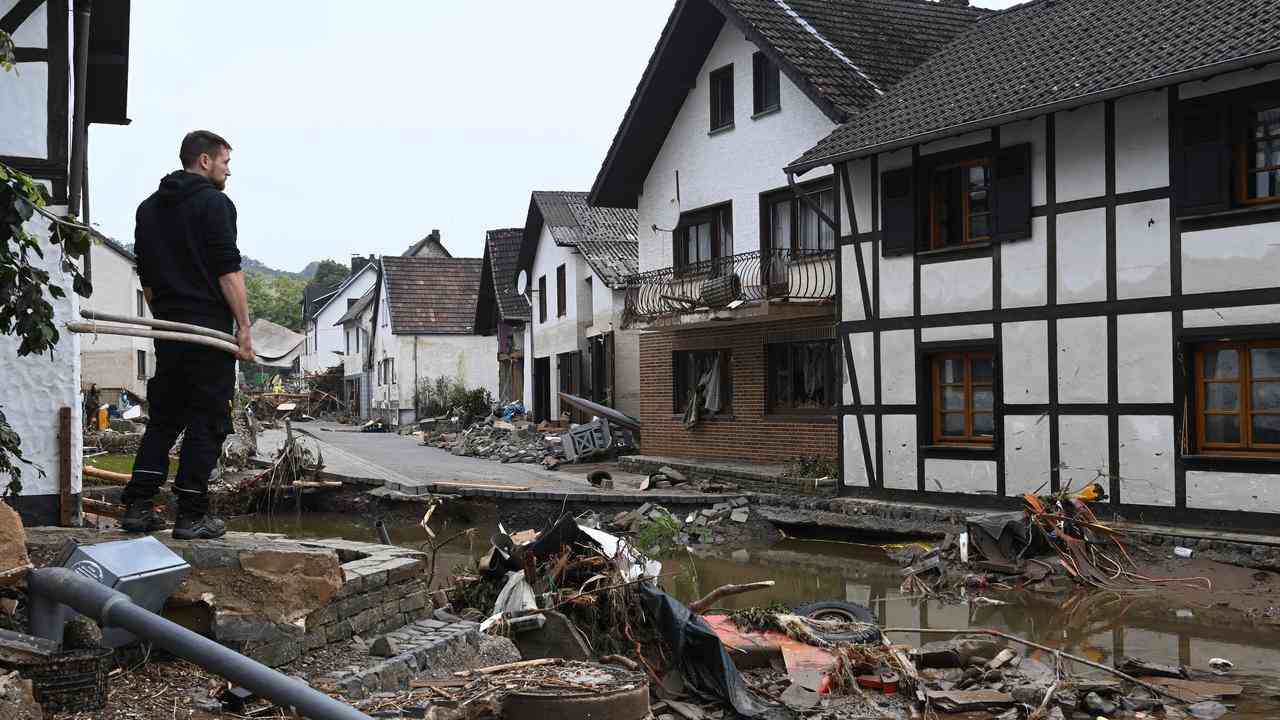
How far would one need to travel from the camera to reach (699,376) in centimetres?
2294

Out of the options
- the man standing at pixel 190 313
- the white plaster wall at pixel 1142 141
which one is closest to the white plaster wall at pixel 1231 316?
the white plaster wall at pixel 1142 141

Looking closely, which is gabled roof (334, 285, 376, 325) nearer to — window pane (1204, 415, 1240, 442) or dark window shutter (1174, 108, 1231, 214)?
dark window shutter (1174, 108, 1231, 214)

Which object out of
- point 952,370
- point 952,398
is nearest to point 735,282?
point 952,370

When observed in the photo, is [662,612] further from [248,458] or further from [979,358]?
[248,458]

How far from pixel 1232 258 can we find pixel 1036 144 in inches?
117

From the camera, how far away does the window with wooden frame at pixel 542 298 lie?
3478cm

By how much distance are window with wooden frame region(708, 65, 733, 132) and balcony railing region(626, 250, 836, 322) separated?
8.91ft

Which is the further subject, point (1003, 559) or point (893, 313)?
point (893, 313)

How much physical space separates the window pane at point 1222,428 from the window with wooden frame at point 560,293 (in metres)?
21.5

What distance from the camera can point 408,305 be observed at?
47.2 metres

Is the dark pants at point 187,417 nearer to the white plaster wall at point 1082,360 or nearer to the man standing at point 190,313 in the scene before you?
the man standing at point 190,313

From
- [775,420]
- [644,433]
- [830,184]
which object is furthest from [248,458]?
[830,184]

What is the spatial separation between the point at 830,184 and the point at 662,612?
12.5 meters

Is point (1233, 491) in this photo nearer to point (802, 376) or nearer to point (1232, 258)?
point (1232, 258)
